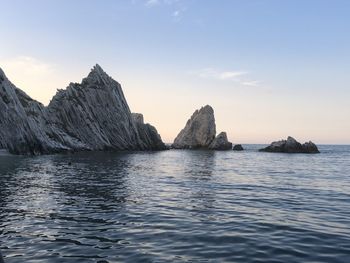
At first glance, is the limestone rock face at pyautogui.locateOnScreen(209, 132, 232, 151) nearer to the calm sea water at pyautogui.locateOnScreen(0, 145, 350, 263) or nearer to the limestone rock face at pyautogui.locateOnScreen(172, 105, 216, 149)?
the limestone rock face at pyautogui.locateOnScreen(172, 105, 216, 149)

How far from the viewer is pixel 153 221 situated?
20.3 m

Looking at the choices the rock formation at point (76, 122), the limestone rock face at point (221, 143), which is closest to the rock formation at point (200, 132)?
the limestone rock face at point (221, 143)

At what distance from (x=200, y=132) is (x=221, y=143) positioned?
1497 centimetres

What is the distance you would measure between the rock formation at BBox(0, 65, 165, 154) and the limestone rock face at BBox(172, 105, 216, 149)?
90.8 ft

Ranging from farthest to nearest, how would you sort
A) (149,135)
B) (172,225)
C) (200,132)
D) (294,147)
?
(200,132) → (149,135) → (294,147) → (172,225)

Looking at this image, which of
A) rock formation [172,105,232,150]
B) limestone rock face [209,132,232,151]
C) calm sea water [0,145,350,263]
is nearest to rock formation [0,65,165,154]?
limestone rock face [209,132,232,151]

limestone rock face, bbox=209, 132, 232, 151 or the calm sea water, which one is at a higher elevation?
limestone rock face, bbox=209, 132, 232, 151

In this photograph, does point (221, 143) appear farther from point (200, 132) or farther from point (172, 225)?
point (172, 225)

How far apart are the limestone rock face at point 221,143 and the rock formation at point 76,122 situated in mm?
26830

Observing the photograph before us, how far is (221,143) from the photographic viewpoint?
169 metres

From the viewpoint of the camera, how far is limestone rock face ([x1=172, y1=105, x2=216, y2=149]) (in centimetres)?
17950

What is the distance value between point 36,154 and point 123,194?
68.3 meters

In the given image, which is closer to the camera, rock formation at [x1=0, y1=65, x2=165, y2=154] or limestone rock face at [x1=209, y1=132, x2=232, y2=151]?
rock formation at [x1=0, y1=65, x2=165, y2=154]

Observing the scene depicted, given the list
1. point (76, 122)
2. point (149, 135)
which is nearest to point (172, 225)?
point (76, 122)
